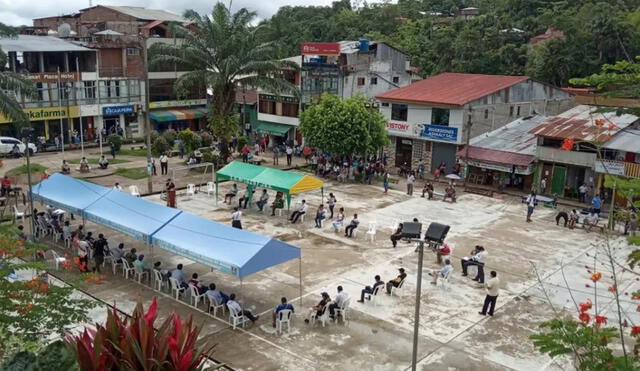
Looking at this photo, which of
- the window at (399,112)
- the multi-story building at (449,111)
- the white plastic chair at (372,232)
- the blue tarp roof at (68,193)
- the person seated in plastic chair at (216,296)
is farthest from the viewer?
the window at (399,112)

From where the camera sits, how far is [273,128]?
45.5 meters

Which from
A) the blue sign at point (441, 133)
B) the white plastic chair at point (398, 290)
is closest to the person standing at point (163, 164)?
the blue sign at point (441, 133)

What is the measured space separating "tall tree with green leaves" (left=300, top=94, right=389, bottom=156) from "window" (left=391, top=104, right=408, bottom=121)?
3709 millimetres

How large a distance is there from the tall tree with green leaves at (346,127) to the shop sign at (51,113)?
18.8 metres

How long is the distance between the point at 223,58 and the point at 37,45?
1604cm

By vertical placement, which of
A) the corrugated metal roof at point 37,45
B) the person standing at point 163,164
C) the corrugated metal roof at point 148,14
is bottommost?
the person standing at point 163,164

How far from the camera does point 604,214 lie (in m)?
28.0

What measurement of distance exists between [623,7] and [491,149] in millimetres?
33718

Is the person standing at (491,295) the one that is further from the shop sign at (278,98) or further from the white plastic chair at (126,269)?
the shop sign at (278,98)

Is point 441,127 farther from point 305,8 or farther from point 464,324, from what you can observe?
point 305,8

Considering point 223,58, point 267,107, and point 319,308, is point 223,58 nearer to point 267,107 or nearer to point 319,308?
point 267,107

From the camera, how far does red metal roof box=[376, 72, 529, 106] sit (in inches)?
1411

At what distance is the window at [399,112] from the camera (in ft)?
125

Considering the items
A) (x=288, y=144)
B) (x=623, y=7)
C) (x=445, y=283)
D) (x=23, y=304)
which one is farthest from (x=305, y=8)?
(x=23, y=304)
